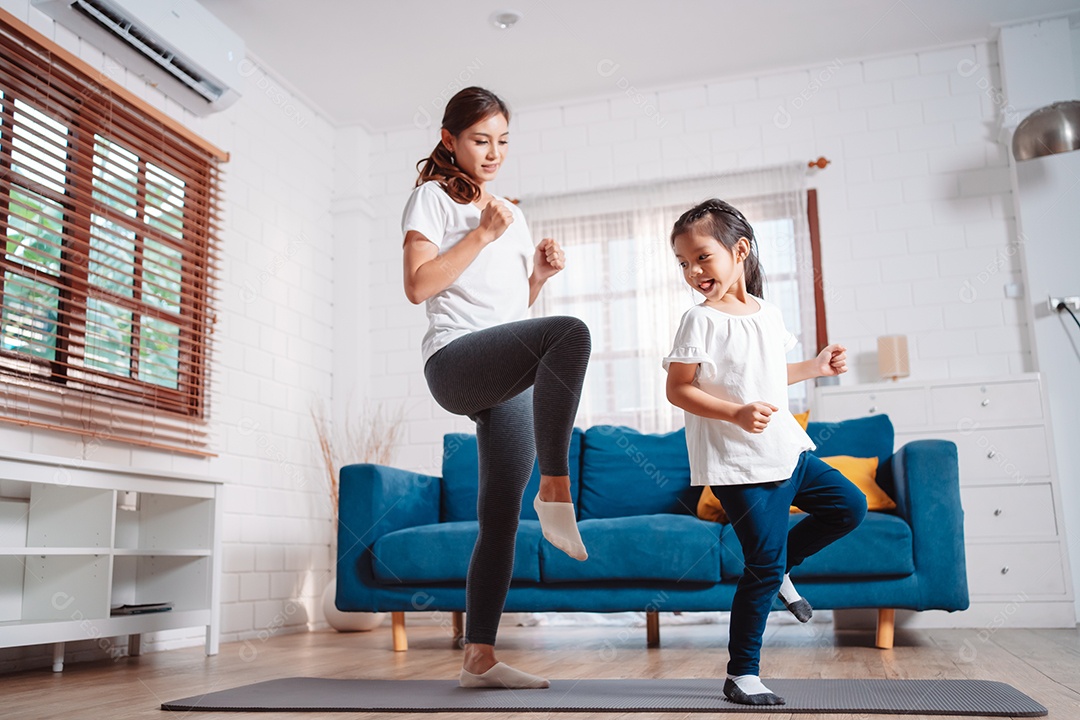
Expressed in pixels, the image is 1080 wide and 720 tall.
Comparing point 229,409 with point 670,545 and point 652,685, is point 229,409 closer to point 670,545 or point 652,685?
point 670,545

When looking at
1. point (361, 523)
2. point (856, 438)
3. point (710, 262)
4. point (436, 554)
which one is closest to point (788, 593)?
point (710, 262)

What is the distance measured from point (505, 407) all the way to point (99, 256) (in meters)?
2.38

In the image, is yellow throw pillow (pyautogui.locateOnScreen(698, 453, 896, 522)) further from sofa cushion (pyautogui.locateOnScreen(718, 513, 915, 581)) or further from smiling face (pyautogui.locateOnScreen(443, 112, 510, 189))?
smiling face (pyautogui.locateOnScreen(443, 112, 510, 189))

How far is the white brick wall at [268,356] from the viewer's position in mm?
4344

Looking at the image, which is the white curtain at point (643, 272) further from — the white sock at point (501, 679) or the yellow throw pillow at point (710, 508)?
the white sock at point (501, 679)

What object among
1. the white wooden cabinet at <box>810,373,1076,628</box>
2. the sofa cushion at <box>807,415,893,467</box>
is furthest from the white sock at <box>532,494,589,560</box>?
the white wooden cabinet at <box>810,373,1076,628</box>

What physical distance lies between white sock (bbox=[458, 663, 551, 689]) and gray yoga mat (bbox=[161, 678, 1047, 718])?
0.06ft

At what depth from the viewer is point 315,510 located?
5059 mm

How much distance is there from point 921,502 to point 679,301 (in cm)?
220

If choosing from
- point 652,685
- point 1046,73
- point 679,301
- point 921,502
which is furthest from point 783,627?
point 1046,73

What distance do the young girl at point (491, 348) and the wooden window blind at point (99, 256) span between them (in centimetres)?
186

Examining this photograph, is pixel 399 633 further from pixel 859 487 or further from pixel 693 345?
pixel 693 345

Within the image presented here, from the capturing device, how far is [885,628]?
10.2 ft

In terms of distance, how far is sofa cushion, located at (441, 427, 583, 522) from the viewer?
383 cm
